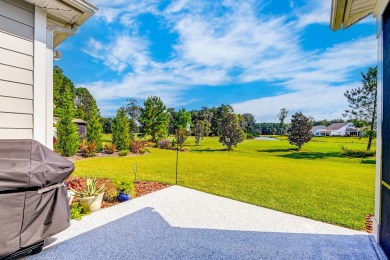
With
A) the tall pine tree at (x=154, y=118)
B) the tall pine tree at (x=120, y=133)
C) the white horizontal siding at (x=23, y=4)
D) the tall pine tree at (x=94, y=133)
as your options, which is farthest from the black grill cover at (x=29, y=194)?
the tall pine tree at (x=154, y=118)

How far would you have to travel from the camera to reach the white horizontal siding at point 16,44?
2.44 metres

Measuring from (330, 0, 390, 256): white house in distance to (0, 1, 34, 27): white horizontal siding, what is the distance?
12.8 ft

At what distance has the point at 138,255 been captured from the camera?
252 cm

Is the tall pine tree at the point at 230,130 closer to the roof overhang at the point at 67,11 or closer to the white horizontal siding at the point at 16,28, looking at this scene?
the roof overhang at the point at 67,11

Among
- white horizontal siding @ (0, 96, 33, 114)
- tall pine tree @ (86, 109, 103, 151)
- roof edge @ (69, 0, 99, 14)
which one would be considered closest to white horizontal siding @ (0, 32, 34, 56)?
white horizontal siding @ (0, 96, 33, 114)

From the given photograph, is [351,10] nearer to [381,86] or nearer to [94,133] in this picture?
[381,86]

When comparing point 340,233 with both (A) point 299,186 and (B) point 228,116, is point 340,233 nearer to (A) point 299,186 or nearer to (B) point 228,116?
(A) point 299,186

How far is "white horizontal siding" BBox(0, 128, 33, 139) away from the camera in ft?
8.05

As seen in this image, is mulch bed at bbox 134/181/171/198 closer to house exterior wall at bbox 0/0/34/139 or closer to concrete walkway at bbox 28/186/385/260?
concrete walkway at bbox 28/186/385/260

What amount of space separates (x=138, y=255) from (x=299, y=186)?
18.0 feet

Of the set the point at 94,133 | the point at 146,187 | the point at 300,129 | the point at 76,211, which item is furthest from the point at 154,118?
the point at 76,211

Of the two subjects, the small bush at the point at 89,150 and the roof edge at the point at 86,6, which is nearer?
the roof edge at the point at 86,6

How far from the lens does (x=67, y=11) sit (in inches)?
112

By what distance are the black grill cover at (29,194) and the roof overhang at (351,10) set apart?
13.0 feet
